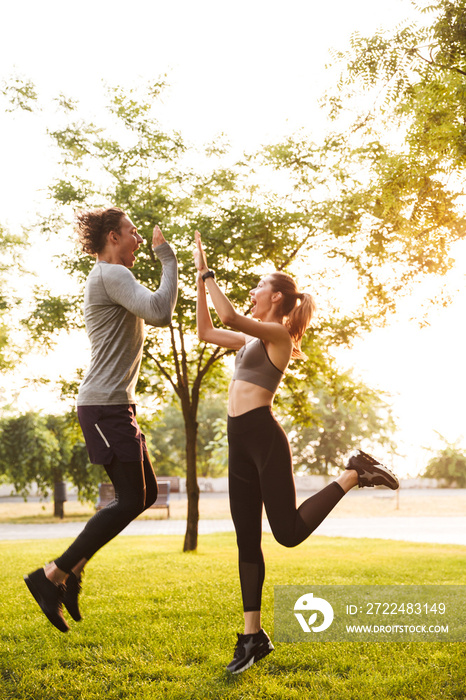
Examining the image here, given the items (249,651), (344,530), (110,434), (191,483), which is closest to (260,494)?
(249,651)

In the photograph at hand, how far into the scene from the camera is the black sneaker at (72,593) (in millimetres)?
3699

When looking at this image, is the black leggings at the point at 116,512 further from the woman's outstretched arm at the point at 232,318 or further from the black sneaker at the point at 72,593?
the woman's outstretched arm at the point at 232,318

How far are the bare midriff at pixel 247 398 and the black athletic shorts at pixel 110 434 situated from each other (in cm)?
70

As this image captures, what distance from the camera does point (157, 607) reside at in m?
5.96

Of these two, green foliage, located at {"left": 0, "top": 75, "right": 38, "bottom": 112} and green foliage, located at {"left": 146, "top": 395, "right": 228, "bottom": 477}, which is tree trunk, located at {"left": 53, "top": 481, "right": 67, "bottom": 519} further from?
green foliage, located at {"left": 146, "top": 395, "right": 228, "bottom": 477}

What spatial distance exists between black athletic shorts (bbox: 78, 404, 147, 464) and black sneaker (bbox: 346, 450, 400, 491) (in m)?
1.50

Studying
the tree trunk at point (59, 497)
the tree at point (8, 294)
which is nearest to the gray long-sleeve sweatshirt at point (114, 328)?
the tree at point (8, 294)

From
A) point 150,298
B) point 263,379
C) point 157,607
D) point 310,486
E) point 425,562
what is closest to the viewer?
Result: point 150,298

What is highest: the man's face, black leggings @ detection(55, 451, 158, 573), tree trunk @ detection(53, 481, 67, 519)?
the man's face

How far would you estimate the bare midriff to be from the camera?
4.11m

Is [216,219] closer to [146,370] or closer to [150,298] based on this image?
[146,370]

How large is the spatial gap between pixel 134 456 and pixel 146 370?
1057cm

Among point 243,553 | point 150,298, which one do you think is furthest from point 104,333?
point 243,553

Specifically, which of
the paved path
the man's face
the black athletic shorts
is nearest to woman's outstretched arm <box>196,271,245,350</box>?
the man's face
